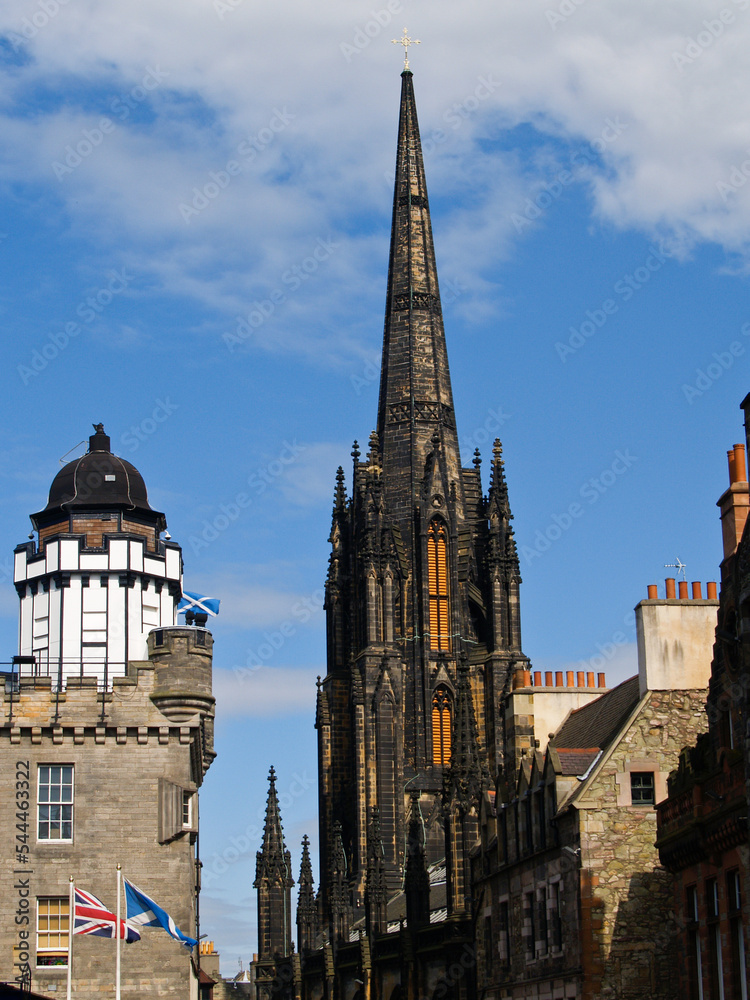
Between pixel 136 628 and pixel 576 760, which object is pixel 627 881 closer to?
pixel 576 760

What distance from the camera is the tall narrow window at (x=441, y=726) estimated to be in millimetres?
80812

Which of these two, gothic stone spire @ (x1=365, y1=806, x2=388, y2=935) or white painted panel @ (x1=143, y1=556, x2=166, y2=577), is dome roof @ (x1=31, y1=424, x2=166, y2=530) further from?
gothic stone spire @ (x1=365, y1=806, x2=388, y2=935)

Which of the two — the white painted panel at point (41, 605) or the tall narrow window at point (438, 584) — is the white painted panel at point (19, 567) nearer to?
the white painted panel at point (41, 605)

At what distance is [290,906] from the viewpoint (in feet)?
280

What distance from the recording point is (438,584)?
84500 millimetres

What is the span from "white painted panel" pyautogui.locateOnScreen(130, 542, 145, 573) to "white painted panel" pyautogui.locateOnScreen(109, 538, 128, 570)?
370 mm

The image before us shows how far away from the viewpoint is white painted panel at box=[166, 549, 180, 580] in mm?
76375

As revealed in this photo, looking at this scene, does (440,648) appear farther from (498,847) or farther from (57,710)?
(57,710)

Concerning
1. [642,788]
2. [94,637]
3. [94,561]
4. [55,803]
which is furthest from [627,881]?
[94,561]

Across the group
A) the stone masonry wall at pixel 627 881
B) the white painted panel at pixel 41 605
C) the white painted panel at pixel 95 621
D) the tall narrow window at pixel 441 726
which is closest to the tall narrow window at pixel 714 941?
the stone masonry wall at pixel 627 881

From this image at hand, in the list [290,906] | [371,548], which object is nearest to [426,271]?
[371,548]

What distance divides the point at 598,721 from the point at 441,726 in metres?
38.3

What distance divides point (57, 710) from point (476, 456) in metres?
50.3

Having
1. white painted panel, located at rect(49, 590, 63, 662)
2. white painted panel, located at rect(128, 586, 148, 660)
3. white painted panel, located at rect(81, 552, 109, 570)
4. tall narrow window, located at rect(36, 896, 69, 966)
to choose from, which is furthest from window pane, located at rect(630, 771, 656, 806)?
white painted panel, located at rect(81, 552, 109, 570)
